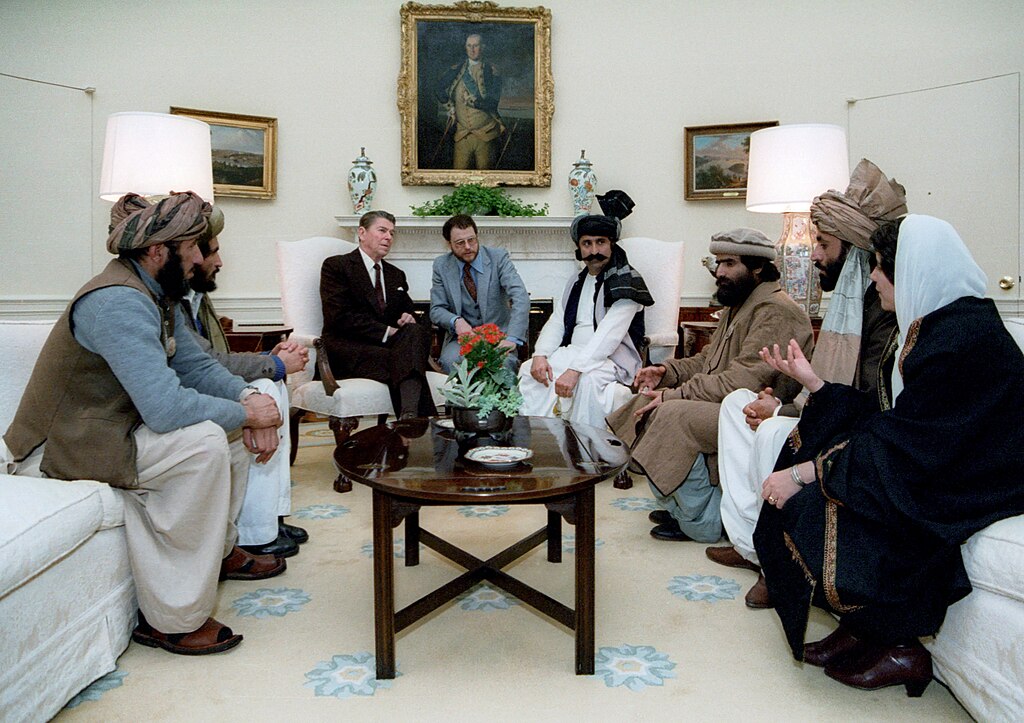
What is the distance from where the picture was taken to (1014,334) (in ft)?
8.69

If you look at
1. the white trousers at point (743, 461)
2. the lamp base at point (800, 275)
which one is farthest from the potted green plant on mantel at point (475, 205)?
the white trousers at point (743, 461)

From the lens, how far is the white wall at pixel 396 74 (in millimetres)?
6215

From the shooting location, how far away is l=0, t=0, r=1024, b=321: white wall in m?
6.21

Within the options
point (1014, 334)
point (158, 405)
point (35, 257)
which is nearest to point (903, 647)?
point (1014, 334)

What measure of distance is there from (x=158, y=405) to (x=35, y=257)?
179 inches

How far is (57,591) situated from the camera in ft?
7.20

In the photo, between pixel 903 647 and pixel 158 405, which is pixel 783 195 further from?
pixel 158 405

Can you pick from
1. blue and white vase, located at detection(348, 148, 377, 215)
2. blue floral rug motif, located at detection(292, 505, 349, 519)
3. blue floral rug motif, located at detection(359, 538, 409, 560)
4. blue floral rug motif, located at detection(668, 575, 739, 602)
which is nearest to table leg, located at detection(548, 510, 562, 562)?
blue floral rug motif, located at detection(668, 575, 739, 602)

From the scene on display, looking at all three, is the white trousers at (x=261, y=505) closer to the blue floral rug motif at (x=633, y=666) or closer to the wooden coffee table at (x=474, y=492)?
the wooden coffee table at (x=474, y=492)

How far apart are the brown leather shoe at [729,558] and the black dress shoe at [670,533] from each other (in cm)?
22

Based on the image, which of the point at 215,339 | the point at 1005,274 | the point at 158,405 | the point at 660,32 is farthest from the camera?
the point at 660,32

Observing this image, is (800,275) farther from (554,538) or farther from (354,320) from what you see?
(354,320)

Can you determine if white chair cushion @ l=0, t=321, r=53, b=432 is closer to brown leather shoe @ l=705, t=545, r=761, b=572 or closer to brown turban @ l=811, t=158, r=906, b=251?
brown leather shoe @ l=705, t=545, r=761, b=572

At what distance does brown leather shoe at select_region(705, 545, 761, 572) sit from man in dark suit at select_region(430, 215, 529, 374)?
2164 mm
